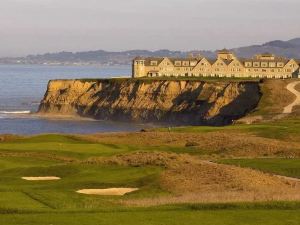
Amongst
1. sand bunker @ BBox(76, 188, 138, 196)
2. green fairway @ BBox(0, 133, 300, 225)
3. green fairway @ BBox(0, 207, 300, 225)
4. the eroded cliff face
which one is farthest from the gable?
green fairway @ BBox(0, 207, 300, 225)

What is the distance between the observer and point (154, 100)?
436 ft

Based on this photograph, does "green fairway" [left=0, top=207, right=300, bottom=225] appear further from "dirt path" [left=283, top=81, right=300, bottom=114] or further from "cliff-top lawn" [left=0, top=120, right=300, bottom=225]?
"dirt path" [left=283, top=81, right=300, bottom=114]

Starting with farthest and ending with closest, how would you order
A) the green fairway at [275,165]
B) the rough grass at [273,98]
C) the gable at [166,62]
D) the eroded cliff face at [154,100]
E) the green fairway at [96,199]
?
1. the gable at [166,62]
2. the eroded cliff face at [154,100]
3. the rough grass at [273,98]
4. the green fairway at [275,165]
5. the green fairway at [96,199]

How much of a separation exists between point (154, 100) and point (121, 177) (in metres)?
99.5

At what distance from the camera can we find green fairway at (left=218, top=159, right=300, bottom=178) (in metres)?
37.3

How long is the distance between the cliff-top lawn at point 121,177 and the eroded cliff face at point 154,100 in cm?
5469

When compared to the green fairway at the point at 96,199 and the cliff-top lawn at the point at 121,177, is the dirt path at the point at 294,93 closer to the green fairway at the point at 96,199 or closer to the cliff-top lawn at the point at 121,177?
the cliff-top lawn at the point at 121,177

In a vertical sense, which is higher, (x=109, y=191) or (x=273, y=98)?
(x=273, y=98)

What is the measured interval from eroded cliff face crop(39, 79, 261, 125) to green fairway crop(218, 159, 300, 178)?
68.2 meters

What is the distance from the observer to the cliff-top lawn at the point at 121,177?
2131cm

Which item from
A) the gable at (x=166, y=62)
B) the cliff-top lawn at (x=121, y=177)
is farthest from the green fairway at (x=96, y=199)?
the gable at (x=166, y=62)

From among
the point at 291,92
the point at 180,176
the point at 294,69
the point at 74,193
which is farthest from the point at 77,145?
the point at 294,69

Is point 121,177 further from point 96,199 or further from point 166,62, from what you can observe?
point 166,62

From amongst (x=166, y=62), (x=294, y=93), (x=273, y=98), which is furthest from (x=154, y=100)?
(x=273, y=98)
